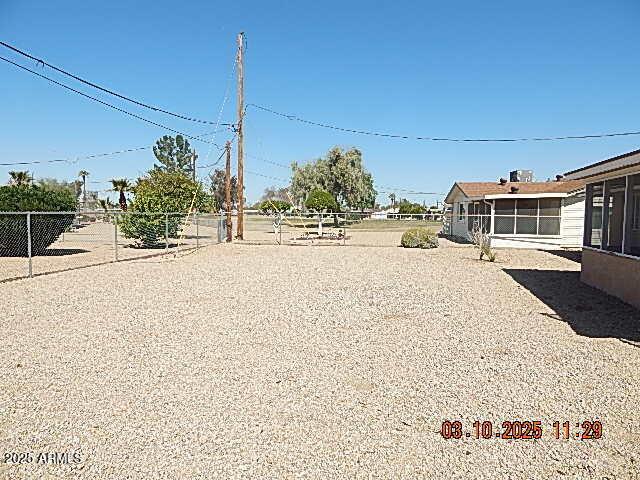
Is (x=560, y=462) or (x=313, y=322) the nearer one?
(x=560, y=462)

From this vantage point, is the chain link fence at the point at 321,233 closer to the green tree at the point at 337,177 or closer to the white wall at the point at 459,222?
the white wall at the point at 459,222

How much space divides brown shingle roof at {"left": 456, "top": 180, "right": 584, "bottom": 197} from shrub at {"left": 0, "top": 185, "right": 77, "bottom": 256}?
63.1 ft

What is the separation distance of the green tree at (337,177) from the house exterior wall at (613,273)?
4447 centimetres

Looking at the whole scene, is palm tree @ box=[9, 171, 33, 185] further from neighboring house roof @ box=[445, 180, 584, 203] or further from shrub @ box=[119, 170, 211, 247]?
neighboring house roof @ box=[445, 180, 584, 203]

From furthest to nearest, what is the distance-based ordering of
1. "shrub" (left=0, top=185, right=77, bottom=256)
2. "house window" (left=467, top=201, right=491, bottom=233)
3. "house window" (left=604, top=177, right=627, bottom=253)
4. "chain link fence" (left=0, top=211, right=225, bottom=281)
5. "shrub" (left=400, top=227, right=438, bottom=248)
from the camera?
"house window" (left=467, top=201, right=491, bottom=233) → "shrub" (left=400, top=227, right=438, bottom=248) → "shrub" (left=0, top=185, right=77, bottom=256) → "chain link fence" (left=0, top=211, right=225, bottom=281) → "house window" (left=604, top=177, right=627, bottom=253)

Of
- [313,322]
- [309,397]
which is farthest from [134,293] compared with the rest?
[309,397]

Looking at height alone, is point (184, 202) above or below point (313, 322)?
above

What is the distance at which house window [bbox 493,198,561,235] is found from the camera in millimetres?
22859

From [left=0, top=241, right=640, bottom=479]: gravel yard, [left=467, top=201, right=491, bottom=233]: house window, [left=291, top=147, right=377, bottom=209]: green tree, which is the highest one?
[left=291, top=147, right=377, bottom=209]: green tree

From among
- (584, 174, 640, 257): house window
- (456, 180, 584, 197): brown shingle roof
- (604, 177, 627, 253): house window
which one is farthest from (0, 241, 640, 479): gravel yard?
(456, 180, 584, 197): brown shingle roof

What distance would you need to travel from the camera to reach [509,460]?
133 inches

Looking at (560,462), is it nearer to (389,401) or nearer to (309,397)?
(389,401)

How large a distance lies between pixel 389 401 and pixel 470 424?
0.76 m

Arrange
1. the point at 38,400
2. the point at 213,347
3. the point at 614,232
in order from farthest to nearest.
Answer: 1. the point at 614,232
2. the point at 213,347
3. the point at 38,400
